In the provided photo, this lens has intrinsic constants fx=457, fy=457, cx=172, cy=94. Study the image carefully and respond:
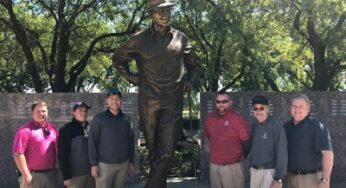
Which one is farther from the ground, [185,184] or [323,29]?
[323,29]

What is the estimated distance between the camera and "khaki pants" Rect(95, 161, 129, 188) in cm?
522

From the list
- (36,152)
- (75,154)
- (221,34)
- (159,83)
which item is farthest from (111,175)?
(221,34)

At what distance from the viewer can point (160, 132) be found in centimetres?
511

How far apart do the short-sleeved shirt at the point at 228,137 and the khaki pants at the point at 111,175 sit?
110 centimetres

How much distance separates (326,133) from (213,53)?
307 inches

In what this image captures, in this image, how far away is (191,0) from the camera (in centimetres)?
1025

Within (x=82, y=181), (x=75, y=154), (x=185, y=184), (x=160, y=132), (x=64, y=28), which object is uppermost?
(x=64, y=28)

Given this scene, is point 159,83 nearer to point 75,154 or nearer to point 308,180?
point 75,154

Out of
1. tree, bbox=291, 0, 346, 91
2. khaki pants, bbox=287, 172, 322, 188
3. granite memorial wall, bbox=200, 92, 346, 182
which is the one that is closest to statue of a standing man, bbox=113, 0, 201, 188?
khaki pants, bbox=287, 172, 322, 188

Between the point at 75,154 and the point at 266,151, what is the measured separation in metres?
2.18

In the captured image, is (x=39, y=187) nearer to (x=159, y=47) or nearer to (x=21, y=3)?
(x=159, y=47)

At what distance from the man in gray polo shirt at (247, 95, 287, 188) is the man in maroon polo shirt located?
0.27 metres

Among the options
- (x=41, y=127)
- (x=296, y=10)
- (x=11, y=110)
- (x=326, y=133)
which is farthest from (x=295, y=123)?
(x=296, y=10)

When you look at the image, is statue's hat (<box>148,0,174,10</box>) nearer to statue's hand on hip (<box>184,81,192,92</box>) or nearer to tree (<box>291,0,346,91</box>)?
statue's hand on hip (<box>184,81,192,92</box>)
